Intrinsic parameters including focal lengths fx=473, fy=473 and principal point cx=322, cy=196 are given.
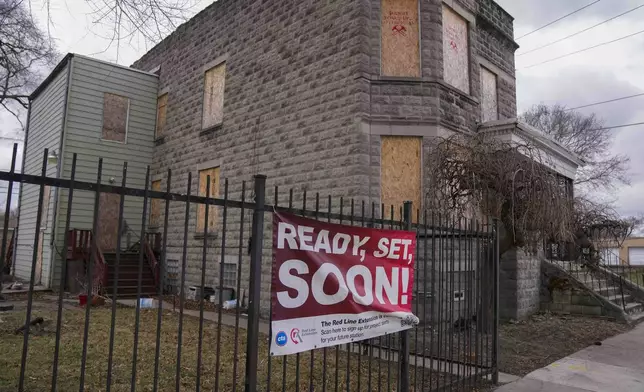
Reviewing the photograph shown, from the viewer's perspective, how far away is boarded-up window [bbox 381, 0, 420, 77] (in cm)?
991

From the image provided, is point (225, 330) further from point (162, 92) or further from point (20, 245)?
point (20, 245)

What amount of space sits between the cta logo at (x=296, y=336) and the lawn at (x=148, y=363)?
67 cm

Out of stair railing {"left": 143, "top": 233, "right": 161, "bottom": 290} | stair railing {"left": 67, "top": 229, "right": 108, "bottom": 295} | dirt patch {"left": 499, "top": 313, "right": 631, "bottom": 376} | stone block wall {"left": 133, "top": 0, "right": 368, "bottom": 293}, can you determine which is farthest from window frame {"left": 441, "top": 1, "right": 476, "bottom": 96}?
stair railing {"left": 67, "top": 229, "right": 108, "bottom": 295}

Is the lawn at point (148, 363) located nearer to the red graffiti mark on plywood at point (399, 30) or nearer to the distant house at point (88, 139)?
the distant house at point (88, 139)

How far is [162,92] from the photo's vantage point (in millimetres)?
15914

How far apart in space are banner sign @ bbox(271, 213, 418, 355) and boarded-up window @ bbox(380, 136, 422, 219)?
4.76 meters

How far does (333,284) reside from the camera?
3869 millimetres

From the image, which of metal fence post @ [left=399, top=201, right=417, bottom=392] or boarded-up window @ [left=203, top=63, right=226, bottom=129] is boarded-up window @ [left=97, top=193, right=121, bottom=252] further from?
metal fence post @ [left=399, top=201, right=417, bottom=392]

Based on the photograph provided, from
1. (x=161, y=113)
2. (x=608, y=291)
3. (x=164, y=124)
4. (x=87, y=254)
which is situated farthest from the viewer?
(x=161, y=113)

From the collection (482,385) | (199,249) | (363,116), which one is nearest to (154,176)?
(199,249)

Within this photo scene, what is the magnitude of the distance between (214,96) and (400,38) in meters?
5.95

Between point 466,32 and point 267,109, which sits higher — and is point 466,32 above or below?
above

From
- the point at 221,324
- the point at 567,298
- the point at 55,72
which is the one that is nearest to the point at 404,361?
the point at 221,324

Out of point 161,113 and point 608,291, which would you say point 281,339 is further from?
point 161,113
